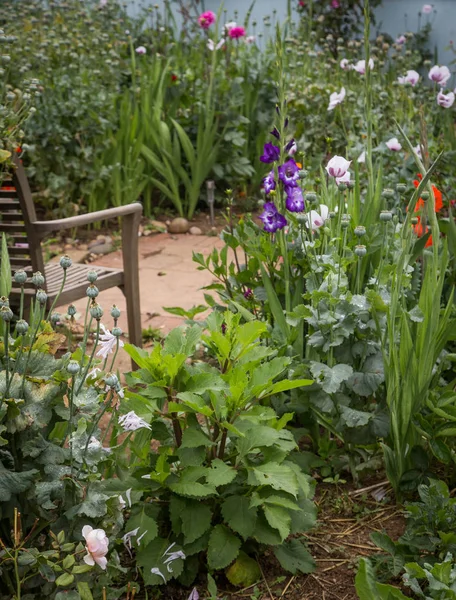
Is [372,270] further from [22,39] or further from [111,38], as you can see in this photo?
[111,38]

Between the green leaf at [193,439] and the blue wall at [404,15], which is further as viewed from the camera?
the blue wall at [404,15]

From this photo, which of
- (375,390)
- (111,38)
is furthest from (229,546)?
(111,38)

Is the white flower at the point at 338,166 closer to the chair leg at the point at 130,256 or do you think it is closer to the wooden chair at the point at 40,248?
the wooden chair at the point at 40,248

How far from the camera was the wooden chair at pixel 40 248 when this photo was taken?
2865 mm

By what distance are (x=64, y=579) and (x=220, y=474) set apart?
0.42 metres

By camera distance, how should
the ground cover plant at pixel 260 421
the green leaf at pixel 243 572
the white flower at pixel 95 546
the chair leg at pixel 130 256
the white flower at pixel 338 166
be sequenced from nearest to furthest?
the white flower at pixel 95 546 < the ground cover plant at pixel 260 421 < the green leaf at pixel 243 572 < the white flower at pixel 338 166 < the chair leg at pixel 130 256

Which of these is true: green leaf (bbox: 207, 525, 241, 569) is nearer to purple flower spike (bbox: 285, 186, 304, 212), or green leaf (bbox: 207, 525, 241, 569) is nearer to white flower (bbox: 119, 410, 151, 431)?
white flower (bbox: 119, 410, 151, 431)

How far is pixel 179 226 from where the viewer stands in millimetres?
5691

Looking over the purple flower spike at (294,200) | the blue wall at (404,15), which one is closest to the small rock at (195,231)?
the purple flower spike at (294,200)

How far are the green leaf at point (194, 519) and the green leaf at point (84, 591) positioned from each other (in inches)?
11.4

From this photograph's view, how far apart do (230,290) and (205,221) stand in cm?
322

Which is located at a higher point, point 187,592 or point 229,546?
point 229,546

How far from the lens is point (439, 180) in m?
3.39

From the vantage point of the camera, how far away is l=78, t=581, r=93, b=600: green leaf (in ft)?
4.93
